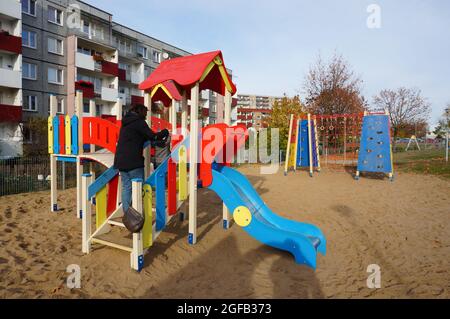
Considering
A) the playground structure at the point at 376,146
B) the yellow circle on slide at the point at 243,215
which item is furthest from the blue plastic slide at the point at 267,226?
the playground structure at the point at 376,146

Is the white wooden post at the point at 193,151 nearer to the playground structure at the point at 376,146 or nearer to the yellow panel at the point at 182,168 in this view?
the yellow panel at the point at 182,168

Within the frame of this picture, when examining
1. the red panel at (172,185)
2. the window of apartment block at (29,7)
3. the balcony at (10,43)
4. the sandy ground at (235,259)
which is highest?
the window of apartment block at (29,7)

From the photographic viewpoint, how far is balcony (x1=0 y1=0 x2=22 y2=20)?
18.5 meters

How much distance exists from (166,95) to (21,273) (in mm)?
3567

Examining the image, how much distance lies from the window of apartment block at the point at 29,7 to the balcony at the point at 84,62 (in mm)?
3710

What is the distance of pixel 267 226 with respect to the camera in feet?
14.2

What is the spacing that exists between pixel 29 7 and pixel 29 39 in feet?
7.01

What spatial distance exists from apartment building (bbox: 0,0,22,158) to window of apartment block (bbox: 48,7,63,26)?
9.10ft

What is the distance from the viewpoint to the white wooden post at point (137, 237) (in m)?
3.70

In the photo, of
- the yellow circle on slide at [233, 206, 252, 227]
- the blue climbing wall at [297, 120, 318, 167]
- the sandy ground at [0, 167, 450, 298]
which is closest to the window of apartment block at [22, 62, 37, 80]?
the sandy ground at [0, 167, 450, 298]

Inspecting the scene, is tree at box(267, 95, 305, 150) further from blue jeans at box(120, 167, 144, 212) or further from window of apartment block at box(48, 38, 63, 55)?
blue jeans at box(120, 167, 144, 212)

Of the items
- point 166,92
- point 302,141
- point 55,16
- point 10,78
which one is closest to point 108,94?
point 55,16

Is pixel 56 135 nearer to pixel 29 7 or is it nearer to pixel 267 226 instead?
pixel 267 226
